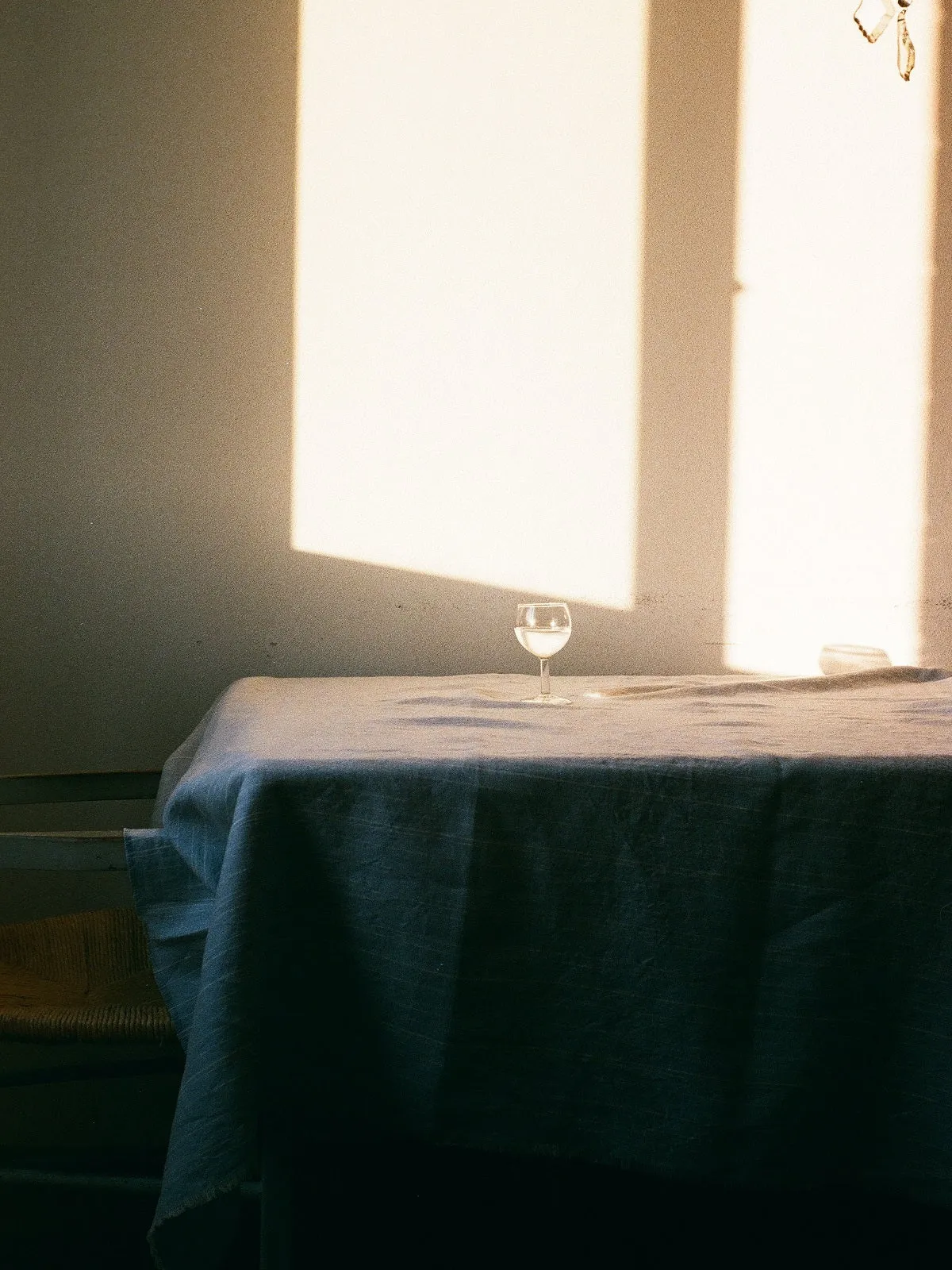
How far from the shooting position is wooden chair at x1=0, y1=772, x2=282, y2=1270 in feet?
3.64

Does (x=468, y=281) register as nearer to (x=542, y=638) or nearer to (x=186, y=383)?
(x=186, y=383)

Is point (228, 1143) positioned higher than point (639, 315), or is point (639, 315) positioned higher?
point (639, 315)

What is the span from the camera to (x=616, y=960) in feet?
3.43

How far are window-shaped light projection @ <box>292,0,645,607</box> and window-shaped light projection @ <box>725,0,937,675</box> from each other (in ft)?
0.79

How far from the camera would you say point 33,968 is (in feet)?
4.75

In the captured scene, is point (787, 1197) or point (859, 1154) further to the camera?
point (787, 1197)

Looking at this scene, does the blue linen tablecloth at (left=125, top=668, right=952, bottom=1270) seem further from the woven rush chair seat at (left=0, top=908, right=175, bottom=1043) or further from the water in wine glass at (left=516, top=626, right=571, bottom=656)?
the water in wine glass at (left=516, top=626, right=571, bottom=656)

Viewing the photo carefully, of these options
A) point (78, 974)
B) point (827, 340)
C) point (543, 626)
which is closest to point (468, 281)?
point (827, 340)

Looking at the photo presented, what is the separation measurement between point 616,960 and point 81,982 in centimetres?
76

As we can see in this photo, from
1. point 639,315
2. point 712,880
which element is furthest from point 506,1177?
point 639,315

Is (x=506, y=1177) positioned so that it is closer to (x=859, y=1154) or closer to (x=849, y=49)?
(x=859, y=1154)

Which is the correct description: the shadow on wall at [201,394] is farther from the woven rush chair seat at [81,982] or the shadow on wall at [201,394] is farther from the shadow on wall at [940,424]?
the woven rush chair seat at [81,982]

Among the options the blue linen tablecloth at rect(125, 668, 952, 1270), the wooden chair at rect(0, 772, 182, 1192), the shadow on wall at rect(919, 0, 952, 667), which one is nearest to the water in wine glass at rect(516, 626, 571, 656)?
the blue linen tablecloth at rect(125, 668, 952, 1270)

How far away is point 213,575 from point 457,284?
0.71 m
